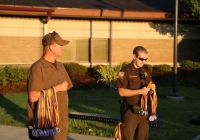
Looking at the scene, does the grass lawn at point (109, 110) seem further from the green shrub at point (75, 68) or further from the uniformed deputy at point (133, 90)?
the green shrub at point (75, 68)

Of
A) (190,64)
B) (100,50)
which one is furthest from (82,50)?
(190,64)

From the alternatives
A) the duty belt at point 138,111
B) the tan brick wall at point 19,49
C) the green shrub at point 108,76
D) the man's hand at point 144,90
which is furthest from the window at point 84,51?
the man's hand at point 144,90

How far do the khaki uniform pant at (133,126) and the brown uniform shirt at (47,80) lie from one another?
117cm

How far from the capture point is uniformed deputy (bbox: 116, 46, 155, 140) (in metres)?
5.92

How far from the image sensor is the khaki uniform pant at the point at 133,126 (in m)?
5.97

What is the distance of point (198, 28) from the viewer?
2311 cm

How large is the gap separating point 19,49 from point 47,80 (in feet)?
51.5

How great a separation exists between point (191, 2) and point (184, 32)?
3.97 metres

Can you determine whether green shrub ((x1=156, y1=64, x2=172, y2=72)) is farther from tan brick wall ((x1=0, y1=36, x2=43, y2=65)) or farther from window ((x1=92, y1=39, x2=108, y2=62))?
tan brick wall ((x1=0, y1=36, x2=43, y2=65))

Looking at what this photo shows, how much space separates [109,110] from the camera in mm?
12031

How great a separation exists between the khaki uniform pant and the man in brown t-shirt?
1184 mm

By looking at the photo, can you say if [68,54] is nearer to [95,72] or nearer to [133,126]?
[95,72]

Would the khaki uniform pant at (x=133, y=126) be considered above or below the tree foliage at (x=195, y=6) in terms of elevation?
below

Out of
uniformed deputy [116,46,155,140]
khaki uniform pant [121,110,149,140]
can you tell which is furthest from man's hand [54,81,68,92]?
khaki uniform pant [121,110,149,140]
